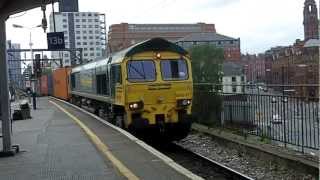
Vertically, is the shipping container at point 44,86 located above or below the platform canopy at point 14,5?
below

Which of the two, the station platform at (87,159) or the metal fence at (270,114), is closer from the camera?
the station platform at (87,159)

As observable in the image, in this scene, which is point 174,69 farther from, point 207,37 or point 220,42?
point 220,42

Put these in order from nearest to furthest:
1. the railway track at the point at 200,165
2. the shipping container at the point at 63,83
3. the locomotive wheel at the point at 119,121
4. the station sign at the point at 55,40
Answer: the railway track at the point at 200,165 → the locomotive wheel at the point at 119,121 → the station sign at the point at 55,40 → the shipping container at the point at 63,83

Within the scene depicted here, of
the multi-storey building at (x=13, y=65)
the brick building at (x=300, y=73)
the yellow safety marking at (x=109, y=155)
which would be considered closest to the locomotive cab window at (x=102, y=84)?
the yellow safety marking at (x=109, y=155)

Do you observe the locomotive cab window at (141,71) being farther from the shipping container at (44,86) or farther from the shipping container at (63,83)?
the shipping container at (44,86)

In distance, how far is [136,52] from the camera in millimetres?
17672

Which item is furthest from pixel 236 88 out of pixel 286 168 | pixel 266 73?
pixel 286 168

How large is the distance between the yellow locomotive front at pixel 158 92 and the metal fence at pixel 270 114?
1721 millimetres

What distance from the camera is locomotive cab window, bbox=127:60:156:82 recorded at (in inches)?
693

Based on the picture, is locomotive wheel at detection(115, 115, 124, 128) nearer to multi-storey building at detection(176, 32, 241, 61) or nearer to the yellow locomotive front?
the yellow locomotive front

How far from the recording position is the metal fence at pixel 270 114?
12.6 m

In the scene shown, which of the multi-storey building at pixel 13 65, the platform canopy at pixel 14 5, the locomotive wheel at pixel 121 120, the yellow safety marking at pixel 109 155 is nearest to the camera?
the yellow safety marking at pixel 109 155

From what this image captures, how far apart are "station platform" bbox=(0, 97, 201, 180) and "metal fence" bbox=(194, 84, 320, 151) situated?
11.1ft

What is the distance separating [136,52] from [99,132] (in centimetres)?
272
